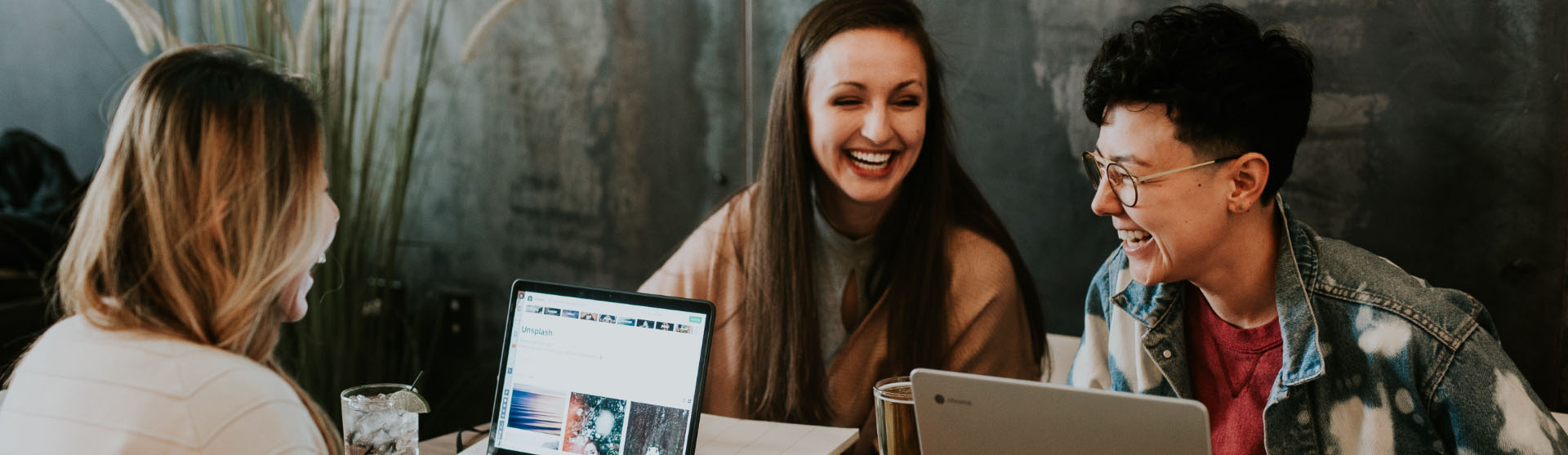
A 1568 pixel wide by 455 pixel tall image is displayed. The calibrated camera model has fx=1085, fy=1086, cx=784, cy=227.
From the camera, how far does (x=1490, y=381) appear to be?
1.29 m

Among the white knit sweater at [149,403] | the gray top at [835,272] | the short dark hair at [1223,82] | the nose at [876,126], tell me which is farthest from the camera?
the gray top at [835,272]

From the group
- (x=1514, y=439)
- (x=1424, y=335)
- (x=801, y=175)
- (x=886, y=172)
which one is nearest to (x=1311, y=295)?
(x=1424, y=335)

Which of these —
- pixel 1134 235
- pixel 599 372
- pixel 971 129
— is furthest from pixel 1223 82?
pixel 971 129

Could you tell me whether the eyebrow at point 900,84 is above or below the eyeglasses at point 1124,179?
above

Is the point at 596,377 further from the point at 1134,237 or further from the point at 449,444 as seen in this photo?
the point at 1134,237

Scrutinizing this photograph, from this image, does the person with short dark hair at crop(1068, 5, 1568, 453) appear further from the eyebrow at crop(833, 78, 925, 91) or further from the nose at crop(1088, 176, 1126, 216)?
the eyebrow at crop(833, 78, 925, 91)

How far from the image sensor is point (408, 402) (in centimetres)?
137

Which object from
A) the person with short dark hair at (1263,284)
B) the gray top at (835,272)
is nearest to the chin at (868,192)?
the gray top at (835,272)

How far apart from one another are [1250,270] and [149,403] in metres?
1.35

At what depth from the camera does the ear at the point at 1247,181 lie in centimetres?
144

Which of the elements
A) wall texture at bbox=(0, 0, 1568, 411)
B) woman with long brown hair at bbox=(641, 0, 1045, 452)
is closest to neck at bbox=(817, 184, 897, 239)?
woman with long brown hair at bbox=(641, 0, 1045, 452)

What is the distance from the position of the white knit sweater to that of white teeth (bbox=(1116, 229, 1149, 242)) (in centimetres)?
110

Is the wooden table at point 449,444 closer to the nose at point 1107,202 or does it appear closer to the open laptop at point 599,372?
the open laptop at point 599,372

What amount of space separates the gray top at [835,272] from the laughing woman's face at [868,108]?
0.11 metres
